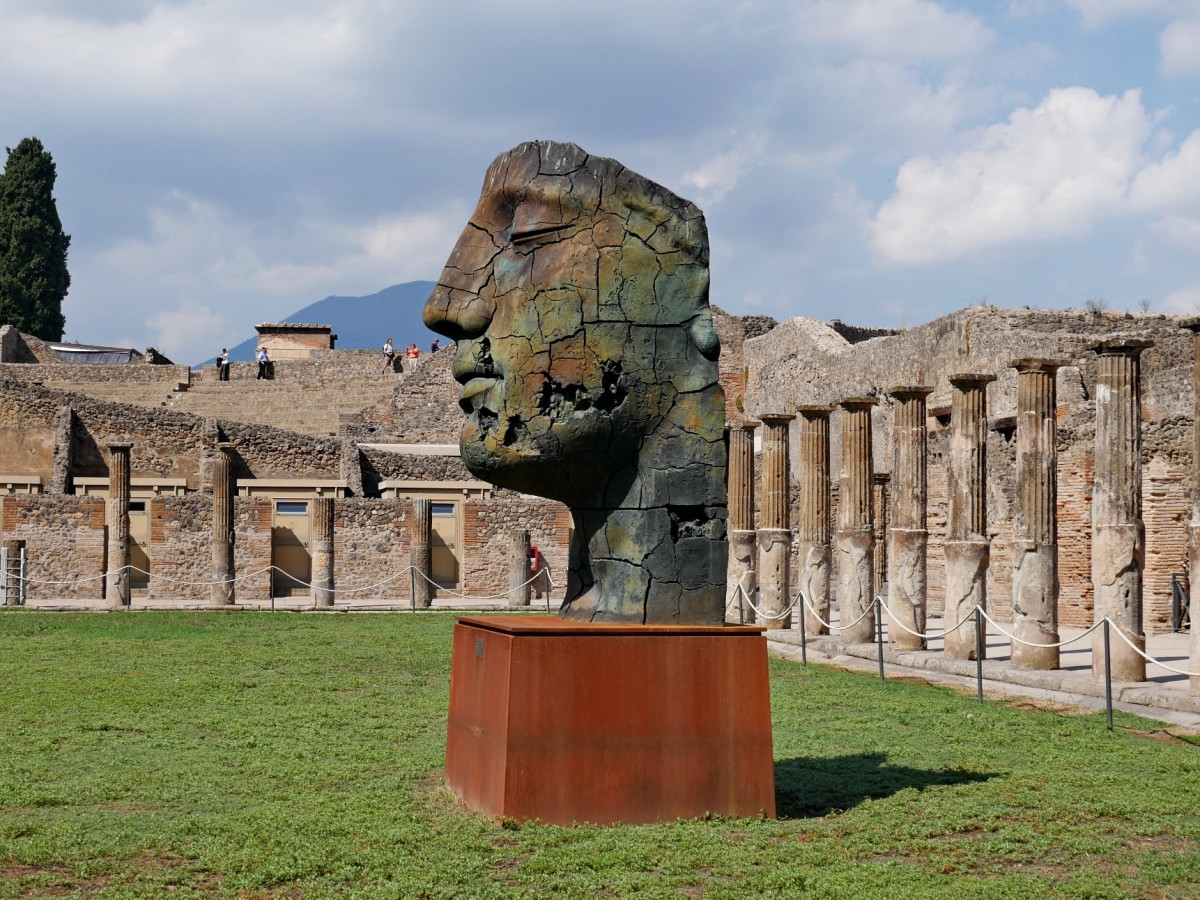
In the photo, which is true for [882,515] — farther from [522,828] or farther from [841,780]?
[522,828]

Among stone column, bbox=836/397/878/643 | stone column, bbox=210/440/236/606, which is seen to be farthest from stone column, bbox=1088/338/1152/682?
stone column, bbox=210/440/236/606

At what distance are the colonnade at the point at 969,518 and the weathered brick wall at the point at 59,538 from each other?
547 inches

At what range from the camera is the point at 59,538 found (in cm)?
2745

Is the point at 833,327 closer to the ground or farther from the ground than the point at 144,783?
farther from the ground

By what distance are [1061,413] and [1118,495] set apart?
881 centimetres

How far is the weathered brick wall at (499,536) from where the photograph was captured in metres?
28.7

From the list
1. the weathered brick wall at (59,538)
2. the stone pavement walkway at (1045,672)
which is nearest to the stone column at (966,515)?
the stone pavement walkway at (1045,672)

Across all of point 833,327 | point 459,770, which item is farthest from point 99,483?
point 459,770

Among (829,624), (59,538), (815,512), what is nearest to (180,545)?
(59,538)

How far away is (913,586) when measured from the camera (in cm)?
1554

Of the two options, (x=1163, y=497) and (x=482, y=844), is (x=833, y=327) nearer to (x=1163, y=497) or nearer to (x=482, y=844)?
(x=1163, y=497)

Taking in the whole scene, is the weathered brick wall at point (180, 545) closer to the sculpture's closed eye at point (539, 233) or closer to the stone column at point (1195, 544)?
the stone column at point (1195, 544)

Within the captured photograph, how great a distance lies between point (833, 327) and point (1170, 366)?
45.8ft

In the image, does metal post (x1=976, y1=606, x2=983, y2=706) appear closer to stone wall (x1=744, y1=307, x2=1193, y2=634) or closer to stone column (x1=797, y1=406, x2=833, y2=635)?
stone column (x1=797, y1=406, x2=833, y2=635)
